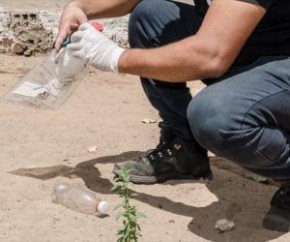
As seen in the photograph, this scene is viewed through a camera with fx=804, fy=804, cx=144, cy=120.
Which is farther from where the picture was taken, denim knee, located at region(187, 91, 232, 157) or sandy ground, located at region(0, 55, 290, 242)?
sandy ground, located at region(0, 55, 290, 242)

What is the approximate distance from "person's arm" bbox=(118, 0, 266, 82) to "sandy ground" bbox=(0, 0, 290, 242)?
0.53 m

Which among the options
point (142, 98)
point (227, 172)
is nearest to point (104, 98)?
point (142, 98)

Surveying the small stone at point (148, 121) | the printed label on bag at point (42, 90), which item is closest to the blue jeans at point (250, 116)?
the printed label on bag at point (42, 90)

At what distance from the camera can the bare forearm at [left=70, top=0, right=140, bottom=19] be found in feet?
10.3

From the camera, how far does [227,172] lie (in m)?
3.28

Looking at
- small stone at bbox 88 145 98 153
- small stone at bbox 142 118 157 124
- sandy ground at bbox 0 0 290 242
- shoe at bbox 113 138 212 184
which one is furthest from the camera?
small stone at bbox 142 118 157 124

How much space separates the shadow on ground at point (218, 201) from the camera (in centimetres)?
274

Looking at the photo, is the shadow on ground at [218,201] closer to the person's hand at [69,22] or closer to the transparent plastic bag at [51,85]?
A: the transparent plastic bag at [51,85]

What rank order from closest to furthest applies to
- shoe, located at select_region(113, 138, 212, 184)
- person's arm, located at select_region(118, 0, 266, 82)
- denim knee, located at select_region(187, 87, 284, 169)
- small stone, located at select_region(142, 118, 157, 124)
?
1. person's arm, located at select_region(118, 0, 266, 82)
2. denim knee, located at select_region(187, 87, 284, 169)
3. shoe, located at select_region(113, 138, 212, 184)
4. small stone, located at select_region(142, 118, 157, 124)

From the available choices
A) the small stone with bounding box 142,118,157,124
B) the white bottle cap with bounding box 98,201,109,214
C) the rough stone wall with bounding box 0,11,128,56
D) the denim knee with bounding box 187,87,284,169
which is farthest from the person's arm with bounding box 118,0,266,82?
the rough stone wall with bounding box 0,11,128,56

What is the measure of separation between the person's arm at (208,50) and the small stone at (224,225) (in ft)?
1.70

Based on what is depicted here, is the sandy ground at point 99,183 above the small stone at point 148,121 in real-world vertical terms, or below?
above

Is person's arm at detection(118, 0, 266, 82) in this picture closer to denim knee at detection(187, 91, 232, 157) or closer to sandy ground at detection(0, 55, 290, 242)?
denim knee at detection(187, 91, 232, 157)

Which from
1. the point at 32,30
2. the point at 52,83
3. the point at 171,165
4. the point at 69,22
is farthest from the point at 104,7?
the point at 32,30
